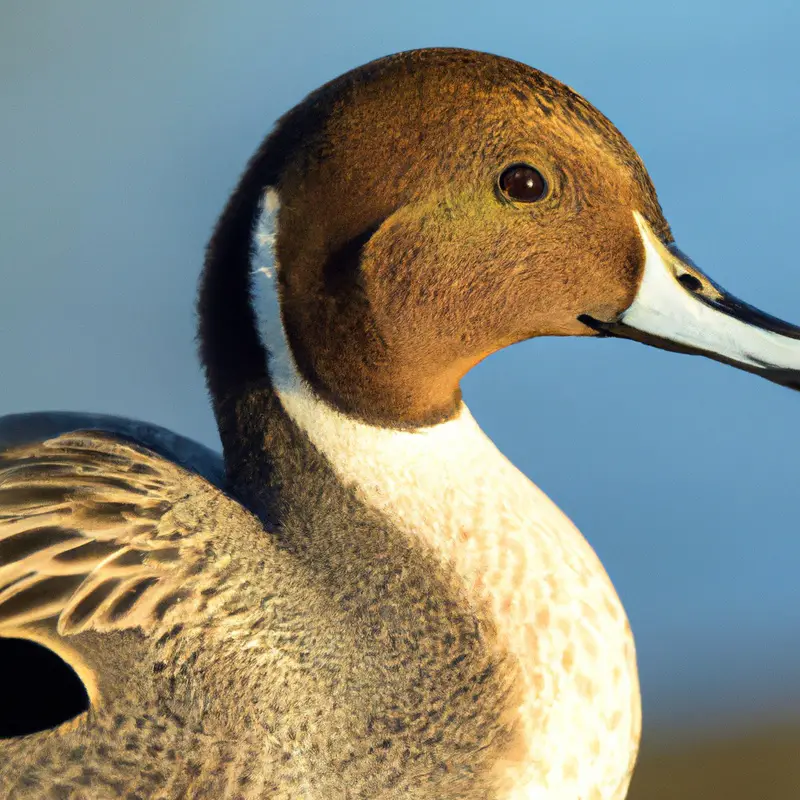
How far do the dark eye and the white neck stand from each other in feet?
0.76

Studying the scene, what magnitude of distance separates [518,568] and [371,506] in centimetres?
17

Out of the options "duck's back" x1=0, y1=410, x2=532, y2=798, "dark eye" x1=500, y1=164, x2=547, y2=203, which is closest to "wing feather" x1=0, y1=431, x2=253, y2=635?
"duck's back" x1=0, y1=410, x2=532, y2=798

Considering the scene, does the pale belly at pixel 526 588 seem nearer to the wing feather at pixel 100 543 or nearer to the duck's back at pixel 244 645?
the duck's back at pixel 244 645

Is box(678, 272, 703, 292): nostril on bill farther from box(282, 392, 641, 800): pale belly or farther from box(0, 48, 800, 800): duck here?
box(282, 392, 641, 800): pale belly

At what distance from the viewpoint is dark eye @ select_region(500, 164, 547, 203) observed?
3.72ft

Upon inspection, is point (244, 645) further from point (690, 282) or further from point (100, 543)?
point (690, 282)

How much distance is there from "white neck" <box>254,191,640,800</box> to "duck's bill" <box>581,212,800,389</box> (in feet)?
0.78

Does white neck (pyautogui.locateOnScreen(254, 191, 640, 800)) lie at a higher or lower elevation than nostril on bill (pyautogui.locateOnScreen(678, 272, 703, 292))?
lower

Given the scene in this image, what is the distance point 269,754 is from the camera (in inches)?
42.4

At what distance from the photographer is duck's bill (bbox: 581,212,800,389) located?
45.3 inches

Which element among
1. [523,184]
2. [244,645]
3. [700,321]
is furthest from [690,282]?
[244,645]

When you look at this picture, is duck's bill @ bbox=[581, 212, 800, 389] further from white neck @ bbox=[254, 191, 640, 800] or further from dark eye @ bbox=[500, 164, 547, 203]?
white neck @ bbox=[254, 191, 640, 800]

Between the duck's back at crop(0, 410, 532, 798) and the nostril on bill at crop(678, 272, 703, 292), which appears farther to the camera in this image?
the nostril on bill at crop(678, 272, 703, 292)

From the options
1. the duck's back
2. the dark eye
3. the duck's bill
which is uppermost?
the dark eye
